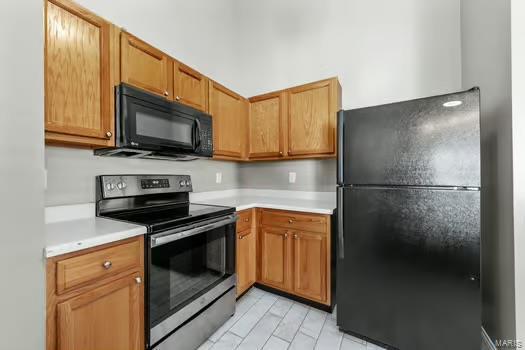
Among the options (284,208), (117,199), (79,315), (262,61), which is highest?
(262,61)

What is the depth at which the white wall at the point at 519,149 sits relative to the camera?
117 centimetres

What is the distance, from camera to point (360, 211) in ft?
5.00

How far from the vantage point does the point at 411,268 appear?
138cm

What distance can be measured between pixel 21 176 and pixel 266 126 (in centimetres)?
201

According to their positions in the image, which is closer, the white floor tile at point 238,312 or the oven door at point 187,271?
the oven door at point 187,271

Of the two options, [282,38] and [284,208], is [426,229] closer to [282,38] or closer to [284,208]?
[284,208]

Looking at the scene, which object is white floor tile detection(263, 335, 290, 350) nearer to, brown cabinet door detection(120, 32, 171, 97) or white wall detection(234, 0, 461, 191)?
white wall detection(234, 0, 461, 191)

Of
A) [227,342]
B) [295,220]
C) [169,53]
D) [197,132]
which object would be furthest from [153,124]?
[227,342]

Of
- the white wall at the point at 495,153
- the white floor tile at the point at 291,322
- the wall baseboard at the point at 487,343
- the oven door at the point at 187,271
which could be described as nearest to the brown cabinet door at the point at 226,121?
the oven door at the point at 187,271

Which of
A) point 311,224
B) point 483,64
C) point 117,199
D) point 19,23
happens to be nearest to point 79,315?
point 117,199

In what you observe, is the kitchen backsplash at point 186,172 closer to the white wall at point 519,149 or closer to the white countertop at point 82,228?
the white countertop at point 82,228

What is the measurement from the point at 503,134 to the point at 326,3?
2158 millimetres

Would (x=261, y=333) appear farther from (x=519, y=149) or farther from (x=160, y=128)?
(x=519, y=149)

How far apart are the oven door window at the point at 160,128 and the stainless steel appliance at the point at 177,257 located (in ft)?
1.31
